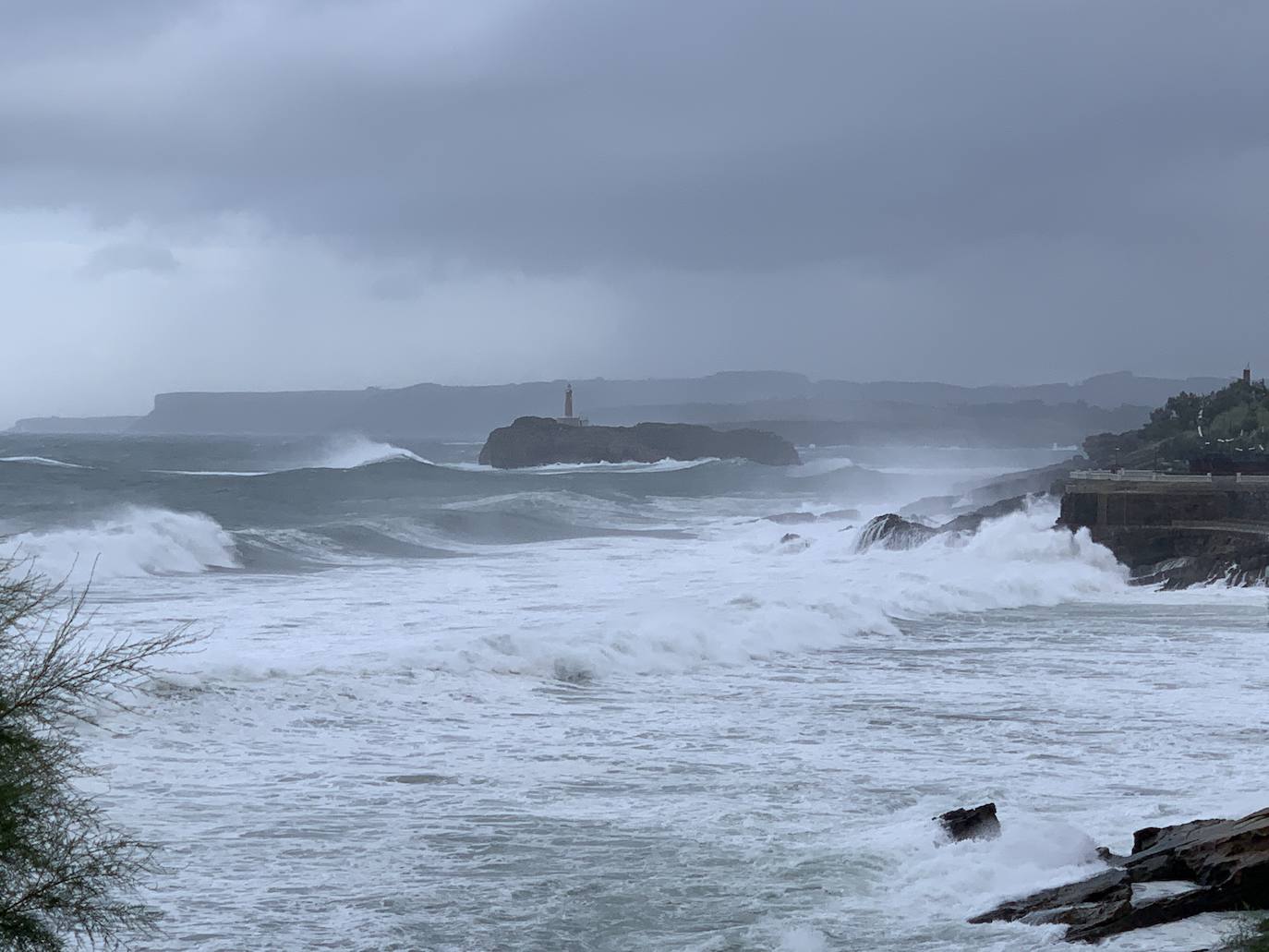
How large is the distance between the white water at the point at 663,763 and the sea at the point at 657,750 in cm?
4

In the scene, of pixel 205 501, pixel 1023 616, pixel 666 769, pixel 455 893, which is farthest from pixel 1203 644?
pixel 205 501

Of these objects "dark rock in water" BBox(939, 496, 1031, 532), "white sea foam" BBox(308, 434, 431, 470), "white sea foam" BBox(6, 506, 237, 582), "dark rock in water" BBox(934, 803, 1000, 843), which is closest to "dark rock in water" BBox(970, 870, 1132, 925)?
"dark rock in water" BBox(934, 803, 1000, 843)

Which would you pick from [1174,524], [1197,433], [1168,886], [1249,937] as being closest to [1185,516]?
[1174,524]

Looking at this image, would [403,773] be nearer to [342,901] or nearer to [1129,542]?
[342,901]

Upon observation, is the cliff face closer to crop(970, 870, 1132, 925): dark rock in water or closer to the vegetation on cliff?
the vegetation on cliff

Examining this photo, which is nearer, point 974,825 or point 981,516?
point 974,825

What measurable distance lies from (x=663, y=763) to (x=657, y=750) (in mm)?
588

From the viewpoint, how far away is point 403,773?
11.6 metres

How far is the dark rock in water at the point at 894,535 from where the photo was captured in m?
38.6

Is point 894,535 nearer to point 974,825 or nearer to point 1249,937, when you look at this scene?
point 974,825

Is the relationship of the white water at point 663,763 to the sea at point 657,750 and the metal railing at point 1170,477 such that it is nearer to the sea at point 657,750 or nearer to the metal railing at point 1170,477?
the sea at point 657,750

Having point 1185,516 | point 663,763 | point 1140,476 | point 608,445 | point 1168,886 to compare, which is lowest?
point 663,763

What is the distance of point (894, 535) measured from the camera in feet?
128

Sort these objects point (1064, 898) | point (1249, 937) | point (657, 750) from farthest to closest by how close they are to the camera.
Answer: point (657, 750), point (1064, 898), point (1249, 937)
